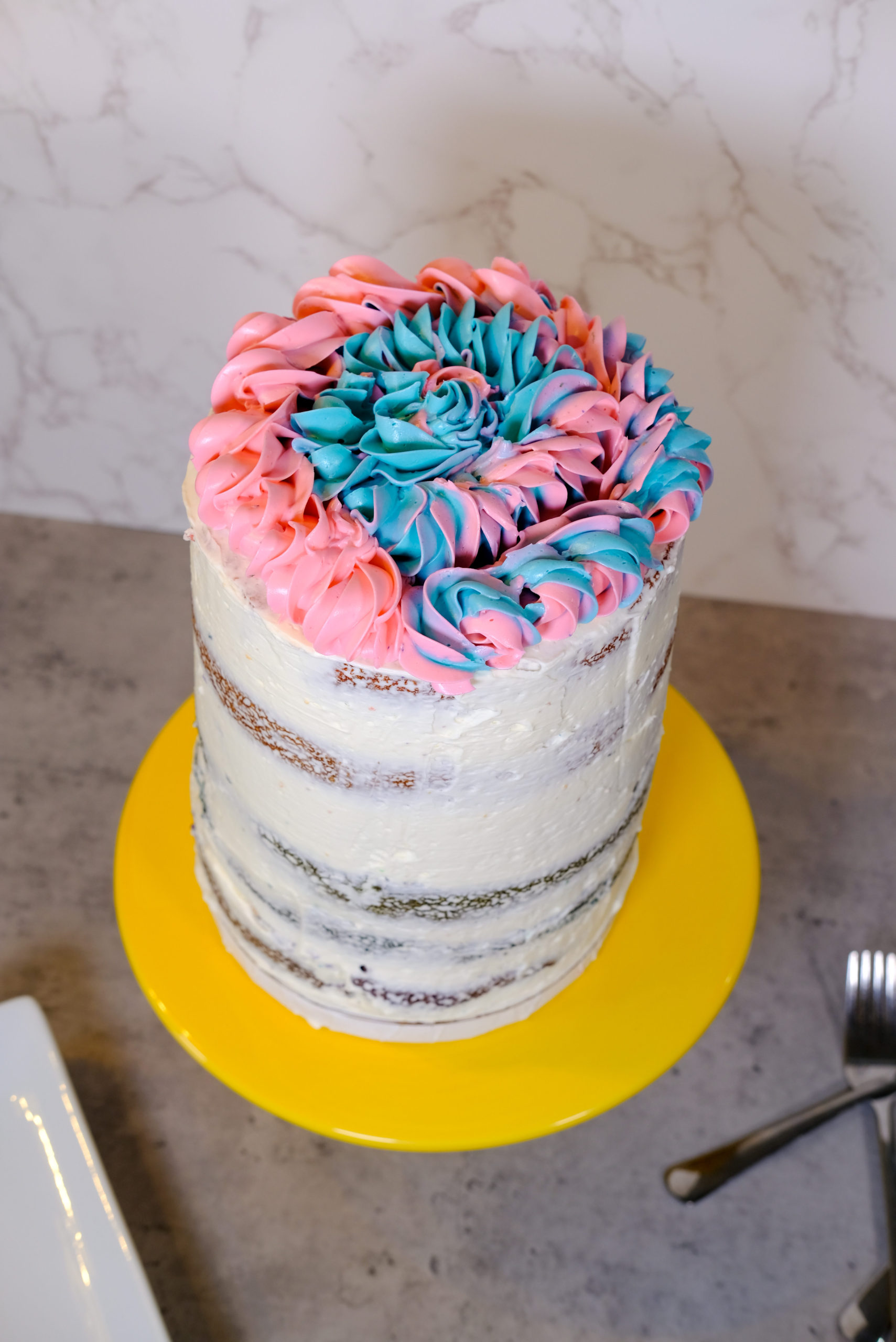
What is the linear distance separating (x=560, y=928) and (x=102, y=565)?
1.17 m

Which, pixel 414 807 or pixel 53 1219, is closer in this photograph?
pixel 414 807

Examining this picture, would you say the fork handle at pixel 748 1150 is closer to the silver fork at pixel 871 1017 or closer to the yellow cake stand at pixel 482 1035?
the silver fork at pixel 871 1017

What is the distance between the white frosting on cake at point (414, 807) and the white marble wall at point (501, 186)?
2.58 ft

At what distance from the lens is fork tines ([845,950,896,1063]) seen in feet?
4.42

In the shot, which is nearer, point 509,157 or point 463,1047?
point 463,1047

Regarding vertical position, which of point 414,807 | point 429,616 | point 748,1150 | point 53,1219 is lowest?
point 53,1219

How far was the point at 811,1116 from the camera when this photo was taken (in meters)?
1.33

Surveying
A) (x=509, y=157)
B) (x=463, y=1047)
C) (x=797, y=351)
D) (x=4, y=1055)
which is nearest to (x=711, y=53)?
(x=509, y=157)

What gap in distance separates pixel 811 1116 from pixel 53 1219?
0.81 m

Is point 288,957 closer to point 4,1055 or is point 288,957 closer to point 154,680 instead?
point 4,1055

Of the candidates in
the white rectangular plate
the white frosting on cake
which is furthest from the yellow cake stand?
the white rectangular plate

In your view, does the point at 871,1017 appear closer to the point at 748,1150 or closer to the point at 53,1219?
the point at 748,1150

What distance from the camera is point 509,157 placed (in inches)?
56.8

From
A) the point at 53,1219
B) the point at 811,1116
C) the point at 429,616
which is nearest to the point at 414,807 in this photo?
the point at 429,616
